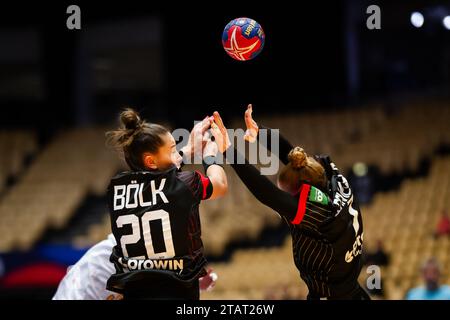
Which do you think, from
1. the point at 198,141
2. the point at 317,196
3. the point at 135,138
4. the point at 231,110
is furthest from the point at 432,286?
the point at 231,110

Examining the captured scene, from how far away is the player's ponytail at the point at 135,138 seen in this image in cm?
315

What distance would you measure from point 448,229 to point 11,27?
12.6 meters

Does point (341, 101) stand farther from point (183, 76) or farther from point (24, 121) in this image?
point (24, 121)

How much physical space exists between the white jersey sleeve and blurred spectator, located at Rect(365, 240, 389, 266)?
5.96m

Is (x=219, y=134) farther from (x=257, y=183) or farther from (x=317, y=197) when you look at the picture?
(x=317, y=197)

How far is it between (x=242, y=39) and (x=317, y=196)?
0.98 m

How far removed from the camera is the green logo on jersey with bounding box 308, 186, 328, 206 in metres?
3.35

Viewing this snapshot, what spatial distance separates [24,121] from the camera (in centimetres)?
1842

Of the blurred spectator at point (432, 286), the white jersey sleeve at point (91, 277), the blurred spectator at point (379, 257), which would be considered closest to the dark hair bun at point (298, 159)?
the white jersey sleeve at point (91, 277)

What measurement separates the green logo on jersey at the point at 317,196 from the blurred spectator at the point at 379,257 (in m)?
6.03

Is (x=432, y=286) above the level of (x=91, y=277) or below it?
below

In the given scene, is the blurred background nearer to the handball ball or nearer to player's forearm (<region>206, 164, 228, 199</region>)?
the handball ball

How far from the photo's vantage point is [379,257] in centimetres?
919
